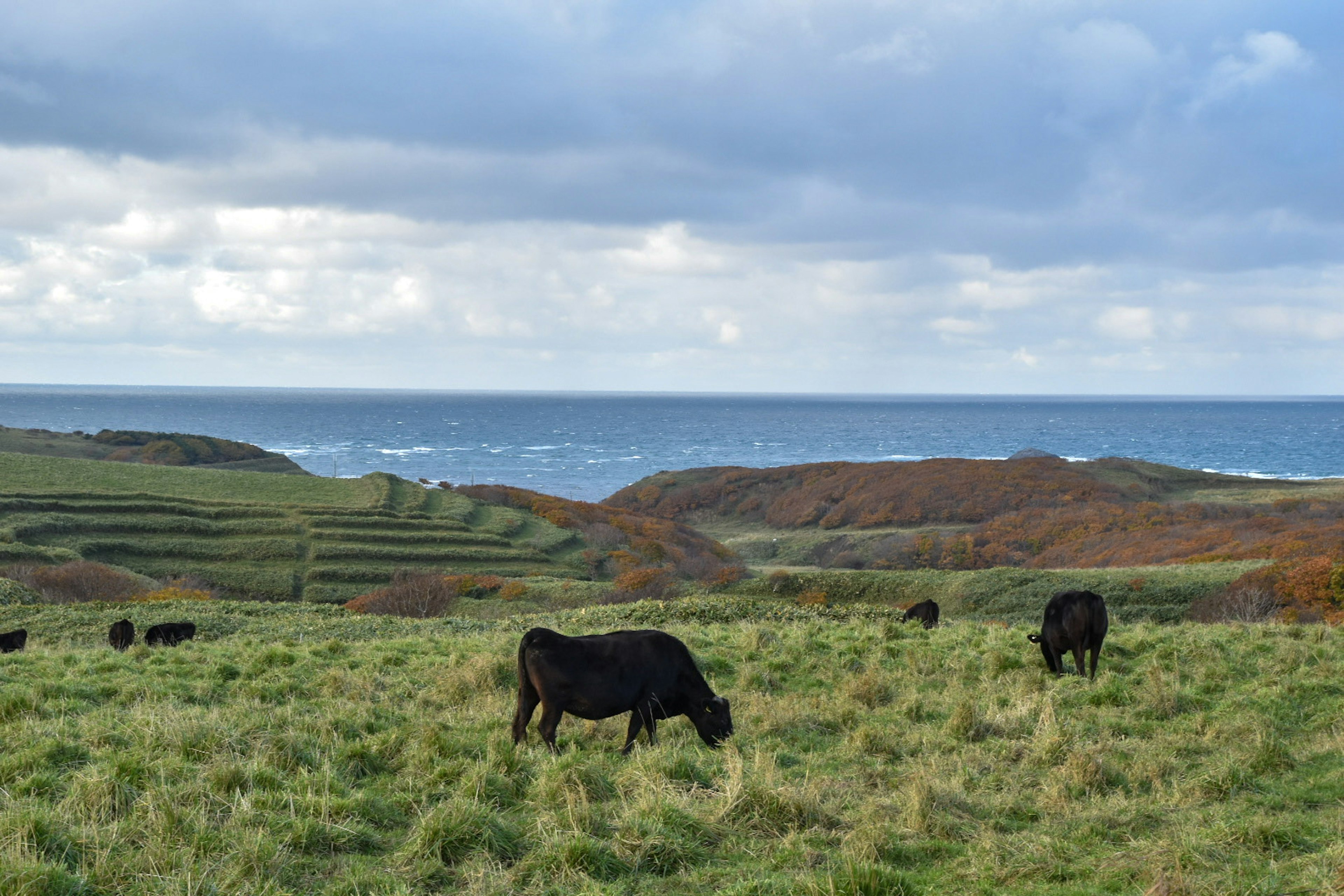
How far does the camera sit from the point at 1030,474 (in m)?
87.8

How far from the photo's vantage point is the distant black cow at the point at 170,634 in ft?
62.2

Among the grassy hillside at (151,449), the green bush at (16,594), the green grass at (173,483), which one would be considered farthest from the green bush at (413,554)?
the grassy hillside at (151,449)

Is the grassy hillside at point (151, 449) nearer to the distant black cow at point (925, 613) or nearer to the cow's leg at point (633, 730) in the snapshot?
the distant black cow at point (925, 613)

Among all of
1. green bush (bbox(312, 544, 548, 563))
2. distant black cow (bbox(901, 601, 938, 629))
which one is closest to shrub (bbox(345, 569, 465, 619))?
green bush (bbox(312, 544, 548, 563))

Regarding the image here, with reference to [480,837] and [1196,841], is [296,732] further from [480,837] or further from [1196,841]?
[1196,841]

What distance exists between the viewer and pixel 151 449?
109 m

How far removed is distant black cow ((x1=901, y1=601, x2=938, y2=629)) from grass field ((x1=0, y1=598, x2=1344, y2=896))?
8.11 metres

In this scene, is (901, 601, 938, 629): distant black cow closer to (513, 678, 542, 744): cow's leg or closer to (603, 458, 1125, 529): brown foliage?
(513, 678, 542, 744): cow's leg

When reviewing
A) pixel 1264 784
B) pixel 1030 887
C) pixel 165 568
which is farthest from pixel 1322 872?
pixel 165 568

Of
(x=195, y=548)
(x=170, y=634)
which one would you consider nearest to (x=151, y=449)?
(x=195, y=548)

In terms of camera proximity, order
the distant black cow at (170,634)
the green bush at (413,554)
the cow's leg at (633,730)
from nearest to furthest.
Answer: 1. the cow's leg at (633,730)
2. the distant black cow at (170,634)
3. the green bush at (413,554)

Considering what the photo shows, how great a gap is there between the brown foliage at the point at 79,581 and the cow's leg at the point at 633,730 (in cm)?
3554

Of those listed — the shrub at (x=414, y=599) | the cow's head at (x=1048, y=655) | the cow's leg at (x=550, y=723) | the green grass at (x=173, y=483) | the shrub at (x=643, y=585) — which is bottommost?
the shrub at (x=414, y=599)

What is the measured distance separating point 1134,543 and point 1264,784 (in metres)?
52.6
